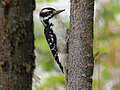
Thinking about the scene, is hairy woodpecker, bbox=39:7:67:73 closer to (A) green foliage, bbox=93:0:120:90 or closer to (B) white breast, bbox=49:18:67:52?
(B) white breast, bbox=49:18:67:52

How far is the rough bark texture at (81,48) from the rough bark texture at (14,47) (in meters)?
0.94

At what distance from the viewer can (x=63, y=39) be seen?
10.9 ft

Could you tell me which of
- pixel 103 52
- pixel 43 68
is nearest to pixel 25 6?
pixel 103 52

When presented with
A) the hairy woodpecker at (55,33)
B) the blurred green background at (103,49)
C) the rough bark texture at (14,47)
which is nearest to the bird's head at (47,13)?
the hairy woodpecker at (55,33)

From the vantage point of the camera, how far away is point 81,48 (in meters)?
2.35

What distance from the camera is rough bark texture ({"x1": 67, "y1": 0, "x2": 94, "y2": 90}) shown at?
2322 millimetres

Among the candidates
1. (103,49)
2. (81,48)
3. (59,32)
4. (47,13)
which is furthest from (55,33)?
(103,49)

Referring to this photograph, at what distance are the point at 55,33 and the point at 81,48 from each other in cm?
110

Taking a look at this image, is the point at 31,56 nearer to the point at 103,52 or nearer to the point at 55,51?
the point at 55,51

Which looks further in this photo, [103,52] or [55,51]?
[103,52]

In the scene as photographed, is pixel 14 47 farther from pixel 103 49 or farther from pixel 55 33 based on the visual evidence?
pixel 103 49

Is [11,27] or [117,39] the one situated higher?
[11,27]

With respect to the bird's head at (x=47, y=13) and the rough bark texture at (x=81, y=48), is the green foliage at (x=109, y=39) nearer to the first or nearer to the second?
the bird's head at (x=47, y=13)

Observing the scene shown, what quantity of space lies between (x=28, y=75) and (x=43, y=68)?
2.11 m
